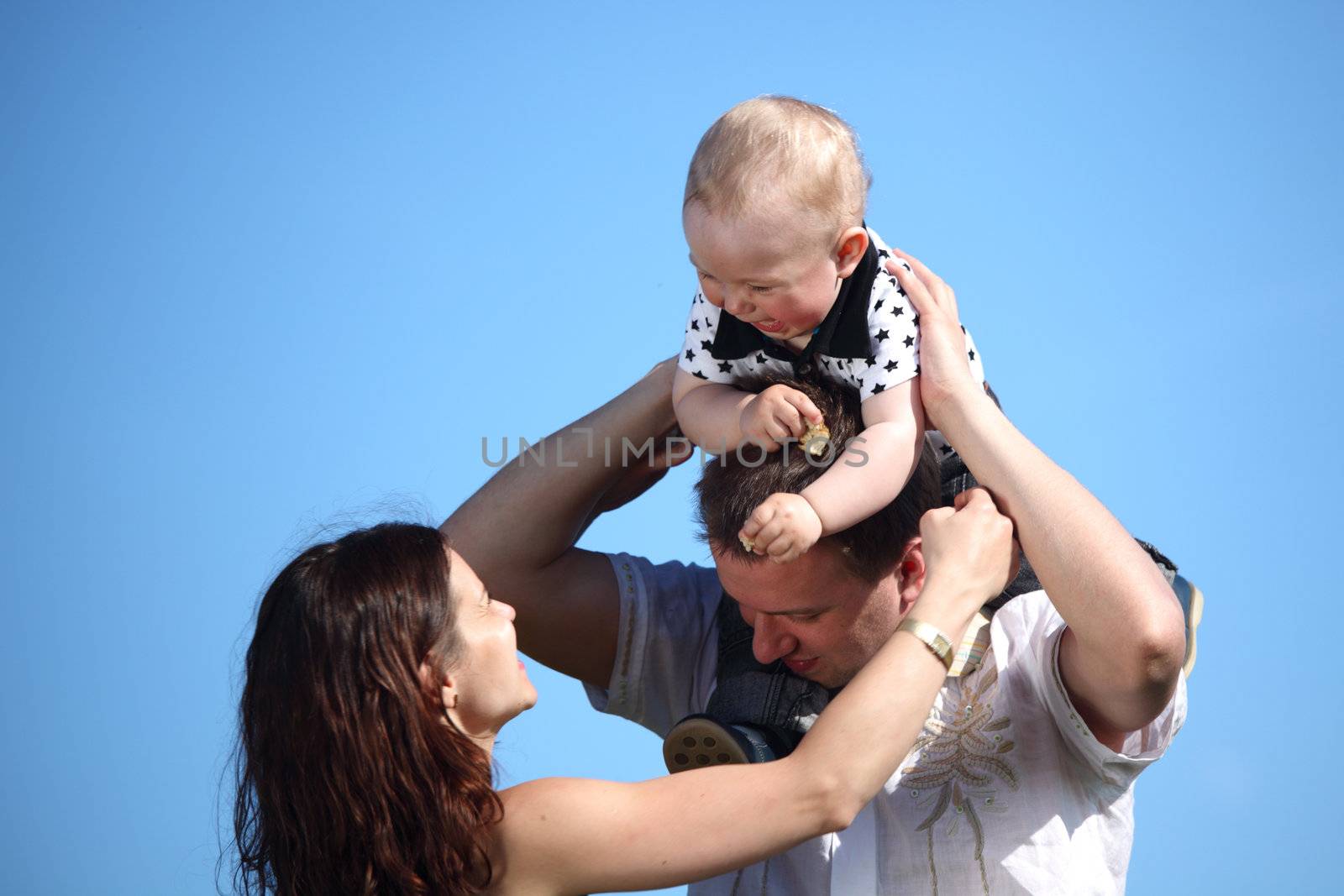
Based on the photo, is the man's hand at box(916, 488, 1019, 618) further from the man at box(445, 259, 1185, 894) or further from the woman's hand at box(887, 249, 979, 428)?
the woman's hand at box(887, 249, 979, 428)

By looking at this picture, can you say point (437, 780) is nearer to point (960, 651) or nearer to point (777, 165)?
point (960, 651)

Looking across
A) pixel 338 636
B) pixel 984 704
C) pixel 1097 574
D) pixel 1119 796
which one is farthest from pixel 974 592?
pixel 338 636

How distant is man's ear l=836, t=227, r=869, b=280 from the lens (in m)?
1.97

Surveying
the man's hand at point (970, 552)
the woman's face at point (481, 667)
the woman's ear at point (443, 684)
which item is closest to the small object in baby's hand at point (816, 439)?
the man's hand at point (970, 552)

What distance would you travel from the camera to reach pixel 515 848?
1.55 metres

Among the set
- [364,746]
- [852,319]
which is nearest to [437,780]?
[364,746]

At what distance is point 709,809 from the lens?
5.05 feet

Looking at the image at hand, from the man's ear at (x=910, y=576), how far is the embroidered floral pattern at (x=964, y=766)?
0.26 meters

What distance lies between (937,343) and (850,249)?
19cm

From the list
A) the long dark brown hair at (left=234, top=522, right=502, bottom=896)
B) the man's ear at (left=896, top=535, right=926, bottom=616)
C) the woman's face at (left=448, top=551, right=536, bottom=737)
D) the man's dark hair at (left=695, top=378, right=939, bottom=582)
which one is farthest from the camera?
the man's ear at (left=896, top=535, right=926, bottom=616)

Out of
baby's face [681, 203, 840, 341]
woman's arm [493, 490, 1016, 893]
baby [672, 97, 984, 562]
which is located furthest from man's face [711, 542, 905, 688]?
woman's arm [493, 490, 1016, 893]

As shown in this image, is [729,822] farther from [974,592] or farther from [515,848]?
[974,592]

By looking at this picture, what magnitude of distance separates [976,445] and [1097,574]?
0.26 meters

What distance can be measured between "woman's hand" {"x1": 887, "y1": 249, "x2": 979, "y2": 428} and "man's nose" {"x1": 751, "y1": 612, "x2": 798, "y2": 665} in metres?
0.42
